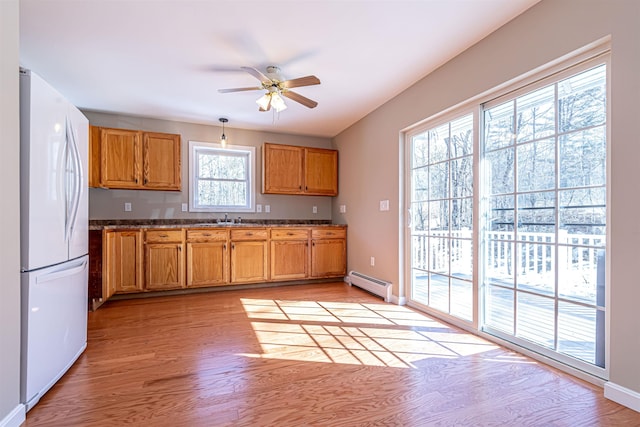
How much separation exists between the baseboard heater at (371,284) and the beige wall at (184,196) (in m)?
1.29

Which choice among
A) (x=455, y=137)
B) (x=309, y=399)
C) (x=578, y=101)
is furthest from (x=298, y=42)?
(x=309, y=399)

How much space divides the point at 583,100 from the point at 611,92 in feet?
0.76

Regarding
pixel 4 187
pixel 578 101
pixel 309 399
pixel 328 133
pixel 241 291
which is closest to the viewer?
pixel 4 187

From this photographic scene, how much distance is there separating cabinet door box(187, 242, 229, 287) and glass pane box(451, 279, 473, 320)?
2.79m

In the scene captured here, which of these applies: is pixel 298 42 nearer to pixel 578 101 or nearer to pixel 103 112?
pixel 578 101

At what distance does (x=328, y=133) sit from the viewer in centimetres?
490

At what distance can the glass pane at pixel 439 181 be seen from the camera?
286 centimetres

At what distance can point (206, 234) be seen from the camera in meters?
3.95

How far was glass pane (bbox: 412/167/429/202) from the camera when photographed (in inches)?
123

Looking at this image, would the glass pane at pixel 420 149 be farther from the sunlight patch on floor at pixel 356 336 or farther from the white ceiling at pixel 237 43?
the sunlight patch on floor at pixel 356 336

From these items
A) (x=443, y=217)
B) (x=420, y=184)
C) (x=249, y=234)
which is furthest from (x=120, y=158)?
(x=443, y=217)

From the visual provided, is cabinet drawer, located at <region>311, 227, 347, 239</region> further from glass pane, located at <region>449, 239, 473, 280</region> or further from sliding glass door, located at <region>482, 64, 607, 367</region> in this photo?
sliding glass door, located at <region>482, 64, 607, 367</region>

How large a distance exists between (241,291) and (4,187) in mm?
3021

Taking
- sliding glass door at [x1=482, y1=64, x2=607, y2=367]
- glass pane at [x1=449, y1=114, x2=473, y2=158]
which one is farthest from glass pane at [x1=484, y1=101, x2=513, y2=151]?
glass pane at [x1=449, y1=114, x2=473, y2=158]
